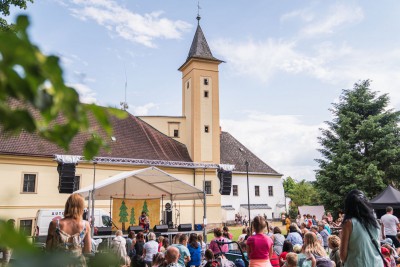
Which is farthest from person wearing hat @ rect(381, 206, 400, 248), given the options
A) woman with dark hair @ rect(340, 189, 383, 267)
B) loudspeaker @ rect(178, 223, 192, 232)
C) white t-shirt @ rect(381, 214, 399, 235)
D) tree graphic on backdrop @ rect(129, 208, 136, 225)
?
tree graphic on backdrop @ rect(129, 208, 136, 225)

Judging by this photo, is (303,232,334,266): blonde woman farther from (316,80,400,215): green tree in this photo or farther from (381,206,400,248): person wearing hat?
(316,80,400,215): green tree

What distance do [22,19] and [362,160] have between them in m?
29.1

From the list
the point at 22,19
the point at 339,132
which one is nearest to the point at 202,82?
the point at 339,132

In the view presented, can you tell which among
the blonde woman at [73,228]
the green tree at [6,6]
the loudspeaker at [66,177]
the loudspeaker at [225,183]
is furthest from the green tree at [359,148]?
the blonde woman at [73,228]

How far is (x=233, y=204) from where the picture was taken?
41531 mm

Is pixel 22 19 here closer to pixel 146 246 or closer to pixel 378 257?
pixel 378 257

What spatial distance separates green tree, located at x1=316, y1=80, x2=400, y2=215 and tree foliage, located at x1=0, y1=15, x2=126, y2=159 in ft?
89.2

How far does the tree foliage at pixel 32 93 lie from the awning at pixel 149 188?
16377mm

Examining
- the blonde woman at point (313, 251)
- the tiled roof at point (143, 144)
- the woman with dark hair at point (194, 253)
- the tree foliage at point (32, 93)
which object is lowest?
the woman with dark hair at point (194, 253)

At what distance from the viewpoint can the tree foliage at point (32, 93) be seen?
0.62 metres

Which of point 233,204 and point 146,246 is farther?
point 233,204

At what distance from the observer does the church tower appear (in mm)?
31703

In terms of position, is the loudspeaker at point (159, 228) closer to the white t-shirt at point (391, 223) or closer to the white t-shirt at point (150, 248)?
the white t-shirt at point (150, 248)

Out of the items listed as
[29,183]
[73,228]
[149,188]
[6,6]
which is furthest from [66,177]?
[73,228]
